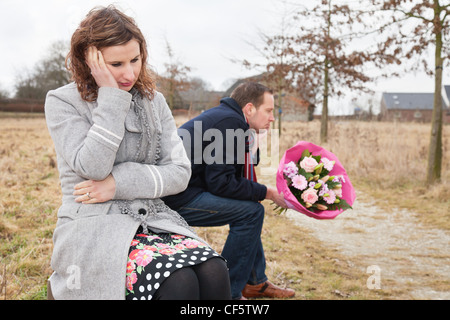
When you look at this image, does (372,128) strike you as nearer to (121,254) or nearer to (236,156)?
(236,156)

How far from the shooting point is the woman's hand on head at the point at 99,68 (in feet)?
6.27

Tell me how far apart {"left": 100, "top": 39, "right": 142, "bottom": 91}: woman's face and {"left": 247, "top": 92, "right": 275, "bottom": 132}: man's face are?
1.50m

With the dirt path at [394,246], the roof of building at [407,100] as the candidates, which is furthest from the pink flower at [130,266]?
the roof of building at [407,100]

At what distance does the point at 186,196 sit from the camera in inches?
114

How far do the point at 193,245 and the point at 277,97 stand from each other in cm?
1630

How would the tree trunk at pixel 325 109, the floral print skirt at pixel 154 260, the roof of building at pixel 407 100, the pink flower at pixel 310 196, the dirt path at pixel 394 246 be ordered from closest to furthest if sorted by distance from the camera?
the floral print skirt at pixel 154 260 < the pink flower at pixel 310 196 < the dirt path at pixel 394 246 < the tree trunk at pixel 325 109 < the roof of building at pixel 407 100

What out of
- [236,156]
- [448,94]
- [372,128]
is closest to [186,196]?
[236,156]

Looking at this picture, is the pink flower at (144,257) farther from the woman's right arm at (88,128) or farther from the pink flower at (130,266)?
the woman's right arm at (88,128)

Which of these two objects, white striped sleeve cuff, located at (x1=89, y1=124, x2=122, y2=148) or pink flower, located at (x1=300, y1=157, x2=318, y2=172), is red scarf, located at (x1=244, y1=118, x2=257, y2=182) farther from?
white striped sleeve cuff, located at (x1=89, y1=124, x2=122, y2=148)

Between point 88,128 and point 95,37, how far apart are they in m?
0.43

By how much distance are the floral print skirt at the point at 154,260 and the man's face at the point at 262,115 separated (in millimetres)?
1667

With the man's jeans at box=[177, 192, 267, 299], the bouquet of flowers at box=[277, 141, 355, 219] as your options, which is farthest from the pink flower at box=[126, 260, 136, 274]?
the bouquet of flowers at box=[277, 141, 355, 219]

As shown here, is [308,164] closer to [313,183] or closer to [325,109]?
[313,183]

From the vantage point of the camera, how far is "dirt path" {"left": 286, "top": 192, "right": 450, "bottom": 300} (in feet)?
11.7
